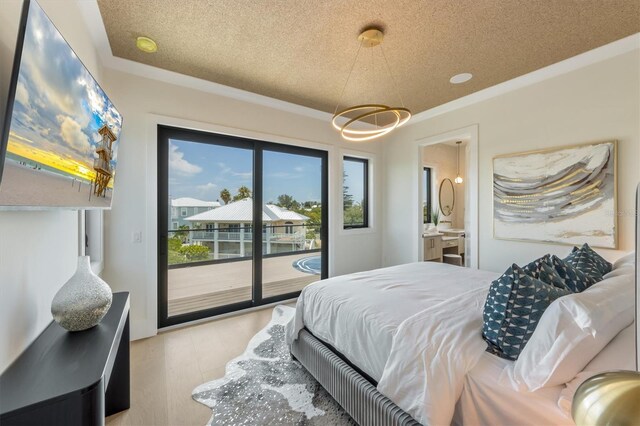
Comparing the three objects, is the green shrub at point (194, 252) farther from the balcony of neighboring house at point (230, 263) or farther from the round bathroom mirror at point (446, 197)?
the round bathroom mirror at point (446, 197)

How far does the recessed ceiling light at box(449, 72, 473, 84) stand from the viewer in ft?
9.35

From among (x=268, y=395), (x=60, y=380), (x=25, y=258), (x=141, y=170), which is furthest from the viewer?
(x=141, y=170)

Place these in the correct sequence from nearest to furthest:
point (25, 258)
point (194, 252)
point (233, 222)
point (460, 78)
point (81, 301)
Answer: point (25, 258) → point (81, 301) → point (460, 78) → point (194, 252) → point (233, 222)

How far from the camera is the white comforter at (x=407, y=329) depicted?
3.59 ft

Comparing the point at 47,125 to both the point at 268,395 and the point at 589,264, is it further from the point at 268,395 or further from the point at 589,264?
the point at 589,264

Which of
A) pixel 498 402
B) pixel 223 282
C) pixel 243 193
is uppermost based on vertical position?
pixel 243 193

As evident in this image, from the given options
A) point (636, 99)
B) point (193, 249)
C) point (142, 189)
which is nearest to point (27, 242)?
point (142, 189)

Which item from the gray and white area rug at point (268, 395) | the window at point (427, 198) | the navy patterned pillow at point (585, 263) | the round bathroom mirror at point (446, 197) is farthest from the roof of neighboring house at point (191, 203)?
the round bathroom mirror at point (446, 197)

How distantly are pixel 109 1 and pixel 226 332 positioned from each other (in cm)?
303

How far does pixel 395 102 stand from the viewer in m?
3.58

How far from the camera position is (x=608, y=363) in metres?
0.94

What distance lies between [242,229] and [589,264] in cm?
326

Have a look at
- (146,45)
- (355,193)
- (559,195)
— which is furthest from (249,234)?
(559,195)

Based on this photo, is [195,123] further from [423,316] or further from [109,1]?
[423,316]
